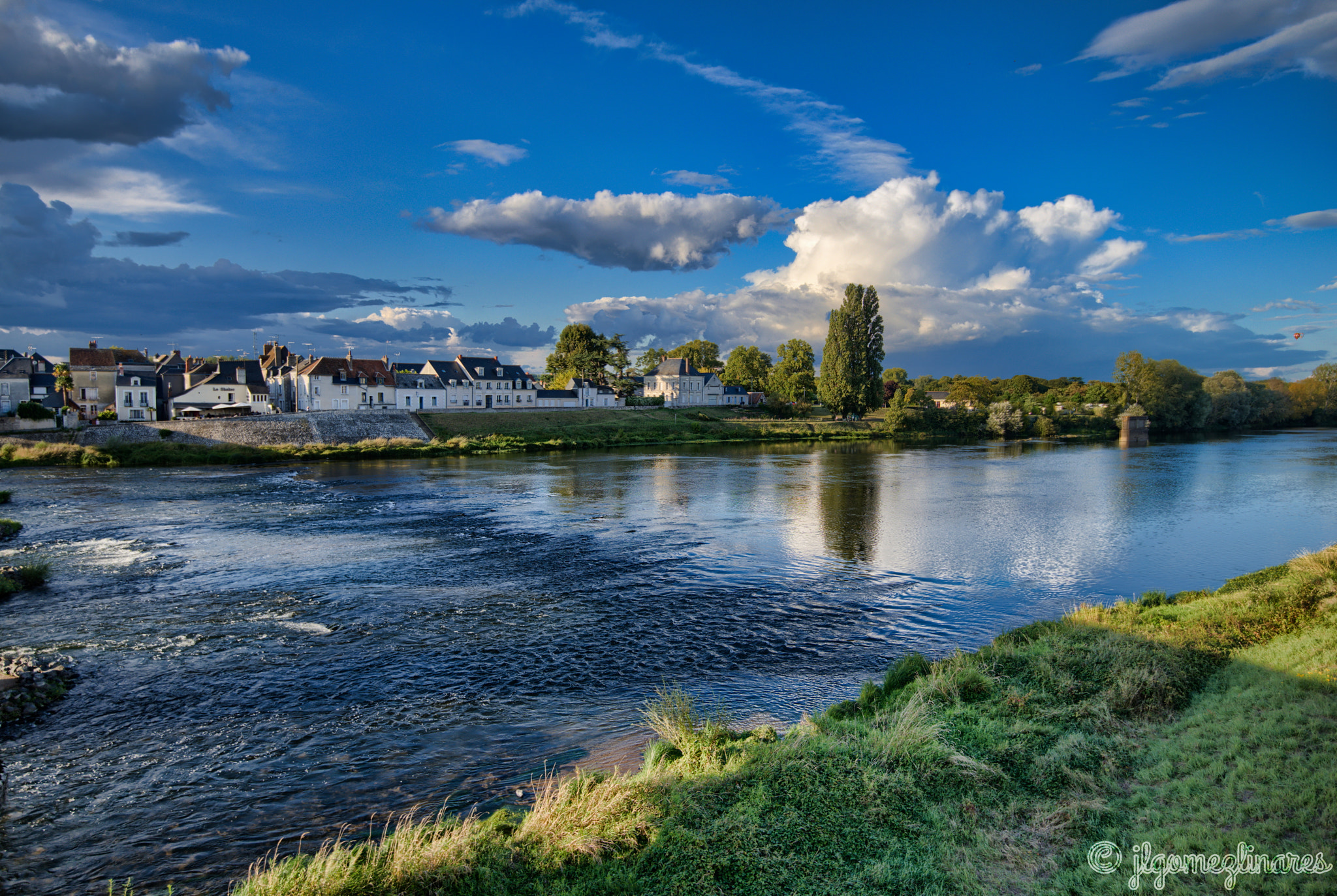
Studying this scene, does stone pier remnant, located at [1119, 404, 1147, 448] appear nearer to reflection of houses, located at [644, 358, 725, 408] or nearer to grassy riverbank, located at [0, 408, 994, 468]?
grassy riverbank, located at [0, 408, 994, 468]

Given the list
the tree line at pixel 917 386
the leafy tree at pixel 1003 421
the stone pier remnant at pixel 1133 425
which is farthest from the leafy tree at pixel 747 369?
the stone pier remnant at pixel 1133 425

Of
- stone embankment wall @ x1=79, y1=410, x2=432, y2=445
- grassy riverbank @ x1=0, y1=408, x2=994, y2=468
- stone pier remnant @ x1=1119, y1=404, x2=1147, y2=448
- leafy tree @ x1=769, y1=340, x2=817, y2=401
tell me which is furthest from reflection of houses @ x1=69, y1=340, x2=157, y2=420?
stone pier remnant @ x1=1119, y1=404, x2=1147, y2=448

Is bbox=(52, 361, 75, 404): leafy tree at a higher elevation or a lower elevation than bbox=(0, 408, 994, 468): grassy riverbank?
higher

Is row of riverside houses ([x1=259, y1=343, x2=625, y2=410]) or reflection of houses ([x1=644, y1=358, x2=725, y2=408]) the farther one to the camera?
reflection of houses ([x1=644, y1=358, x2=725, y2=408])

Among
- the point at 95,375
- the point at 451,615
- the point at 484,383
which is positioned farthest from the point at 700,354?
the point at 451,615

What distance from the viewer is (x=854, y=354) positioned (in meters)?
83.4

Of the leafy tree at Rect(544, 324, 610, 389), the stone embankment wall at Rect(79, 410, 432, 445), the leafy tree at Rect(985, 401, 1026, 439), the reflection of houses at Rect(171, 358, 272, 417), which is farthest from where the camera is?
the leafy tree at Rect(544, 324, 610, 389)

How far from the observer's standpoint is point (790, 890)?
5.67 meters

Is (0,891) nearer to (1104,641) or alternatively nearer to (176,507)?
(1104,641)

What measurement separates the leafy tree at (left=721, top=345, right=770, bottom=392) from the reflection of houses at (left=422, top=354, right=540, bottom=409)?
1615 inches

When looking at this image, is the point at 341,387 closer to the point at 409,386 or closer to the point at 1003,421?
the point at 409,386

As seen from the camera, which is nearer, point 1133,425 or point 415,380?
point 415,380

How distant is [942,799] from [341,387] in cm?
7787
